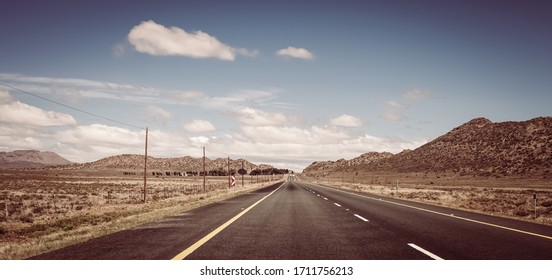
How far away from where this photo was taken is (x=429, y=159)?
419 ft

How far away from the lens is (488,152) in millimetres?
110000

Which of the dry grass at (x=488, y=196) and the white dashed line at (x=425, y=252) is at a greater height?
the white dashed line at (x=425, y=252)

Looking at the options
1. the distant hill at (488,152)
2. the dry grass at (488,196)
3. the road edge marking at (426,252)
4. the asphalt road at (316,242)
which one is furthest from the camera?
the distant hill at (488,152)

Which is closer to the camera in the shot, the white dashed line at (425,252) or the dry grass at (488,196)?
the white dashed line at (425,252)

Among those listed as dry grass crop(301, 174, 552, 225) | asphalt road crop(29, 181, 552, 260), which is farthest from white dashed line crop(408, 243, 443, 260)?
dry grass crop(301, 174, 552, 225)

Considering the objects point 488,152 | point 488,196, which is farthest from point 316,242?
point 488,152

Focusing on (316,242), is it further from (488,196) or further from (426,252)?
(488,196)

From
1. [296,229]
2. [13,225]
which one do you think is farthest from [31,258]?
[13,225]

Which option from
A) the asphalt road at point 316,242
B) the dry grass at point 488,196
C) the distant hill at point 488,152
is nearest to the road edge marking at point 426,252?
the asphalt road at point 316,242

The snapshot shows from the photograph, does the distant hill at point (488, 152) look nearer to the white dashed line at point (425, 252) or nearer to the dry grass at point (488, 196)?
the dry grass at point (488, 196)

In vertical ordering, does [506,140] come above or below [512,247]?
Result: above

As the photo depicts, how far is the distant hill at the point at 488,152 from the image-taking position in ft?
309
